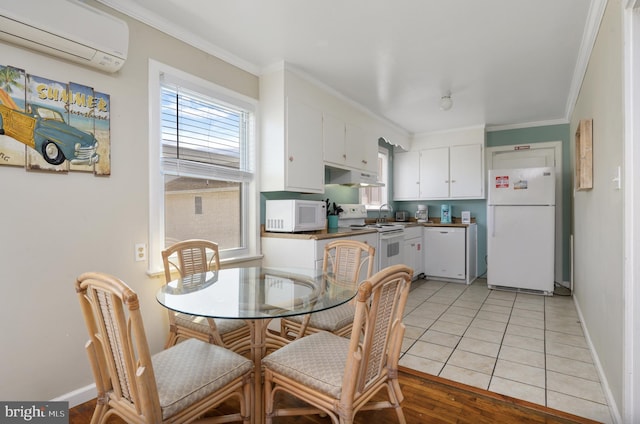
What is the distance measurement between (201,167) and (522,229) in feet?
13.5

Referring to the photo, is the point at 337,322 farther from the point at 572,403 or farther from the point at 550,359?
the point at 550,359

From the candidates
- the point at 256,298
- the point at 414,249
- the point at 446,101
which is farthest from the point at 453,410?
the point at 414,249

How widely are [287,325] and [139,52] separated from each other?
208cm

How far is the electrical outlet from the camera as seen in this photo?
2.19 m

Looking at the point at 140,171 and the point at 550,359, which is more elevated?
the point at 140,171

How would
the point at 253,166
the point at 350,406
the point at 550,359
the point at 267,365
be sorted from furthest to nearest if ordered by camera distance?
the point at 253,166 < the point at 550,359 < the point at 267,365 < the point at 350,406

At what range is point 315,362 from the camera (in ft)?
4.70

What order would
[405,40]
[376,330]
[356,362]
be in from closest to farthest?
[356,362] → [376,330] → [405,40]

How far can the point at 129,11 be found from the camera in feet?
6.97

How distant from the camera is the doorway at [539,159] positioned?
480cm

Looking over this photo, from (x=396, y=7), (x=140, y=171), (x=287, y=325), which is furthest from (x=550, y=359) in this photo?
(x=140, y=171)

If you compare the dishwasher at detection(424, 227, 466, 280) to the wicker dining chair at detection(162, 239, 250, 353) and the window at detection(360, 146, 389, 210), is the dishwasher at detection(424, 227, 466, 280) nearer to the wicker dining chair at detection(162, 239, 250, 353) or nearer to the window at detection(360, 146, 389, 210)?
the window at detection(360, 146, 389, 210)

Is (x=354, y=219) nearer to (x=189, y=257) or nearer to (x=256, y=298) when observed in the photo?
(x=189, y=257)

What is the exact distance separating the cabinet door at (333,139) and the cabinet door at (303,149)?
0.09 meters
